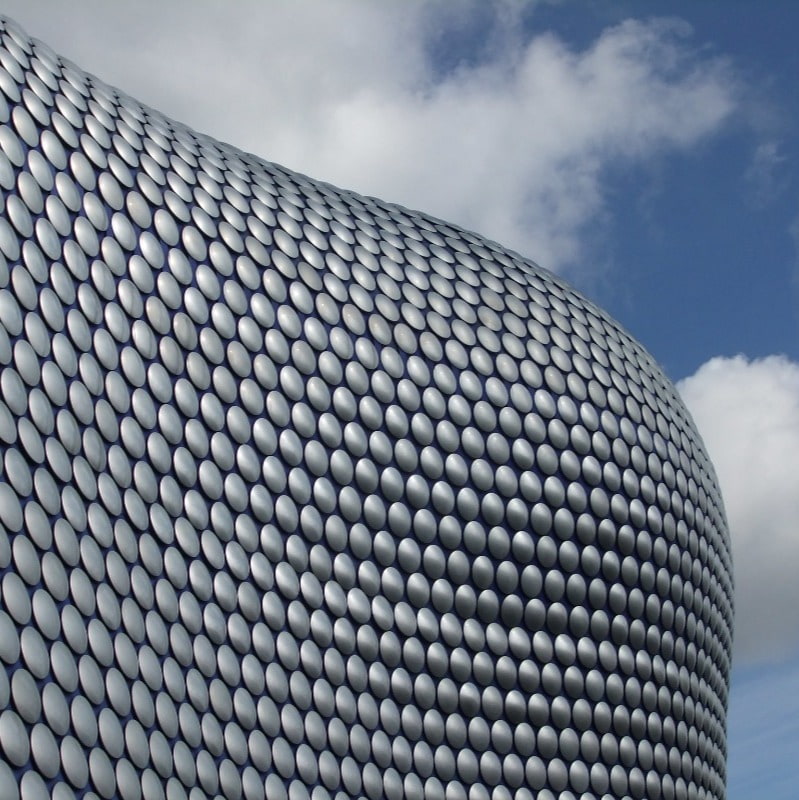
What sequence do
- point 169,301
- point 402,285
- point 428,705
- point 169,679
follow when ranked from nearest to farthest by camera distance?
point 169,679, point 169,301, point 428,705, point 402,285

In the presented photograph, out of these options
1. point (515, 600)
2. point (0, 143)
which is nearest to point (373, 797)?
point (515, 600)

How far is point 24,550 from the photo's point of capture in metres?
16.4

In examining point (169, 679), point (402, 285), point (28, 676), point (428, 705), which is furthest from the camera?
point (402, 285)

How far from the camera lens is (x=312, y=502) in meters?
23.9

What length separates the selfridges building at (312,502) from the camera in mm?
17812

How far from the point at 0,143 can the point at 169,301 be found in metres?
4.07

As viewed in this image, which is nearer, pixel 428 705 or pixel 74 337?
pixel 74 337

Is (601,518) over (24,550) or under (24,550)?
over

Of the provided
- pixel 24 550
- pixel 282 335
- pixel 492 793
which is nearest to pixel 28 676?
pixel 24 550

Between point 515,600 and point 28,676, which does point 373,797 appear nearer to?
point 515,600

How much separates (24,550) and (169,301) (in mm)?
6892

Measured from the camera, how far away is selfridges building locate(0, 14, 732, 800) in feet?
58.4

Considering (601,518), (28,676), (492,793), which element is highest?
(601,518)

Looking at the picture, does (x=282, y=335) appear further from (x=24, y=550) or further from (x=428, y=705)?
(x=24, y=550)
